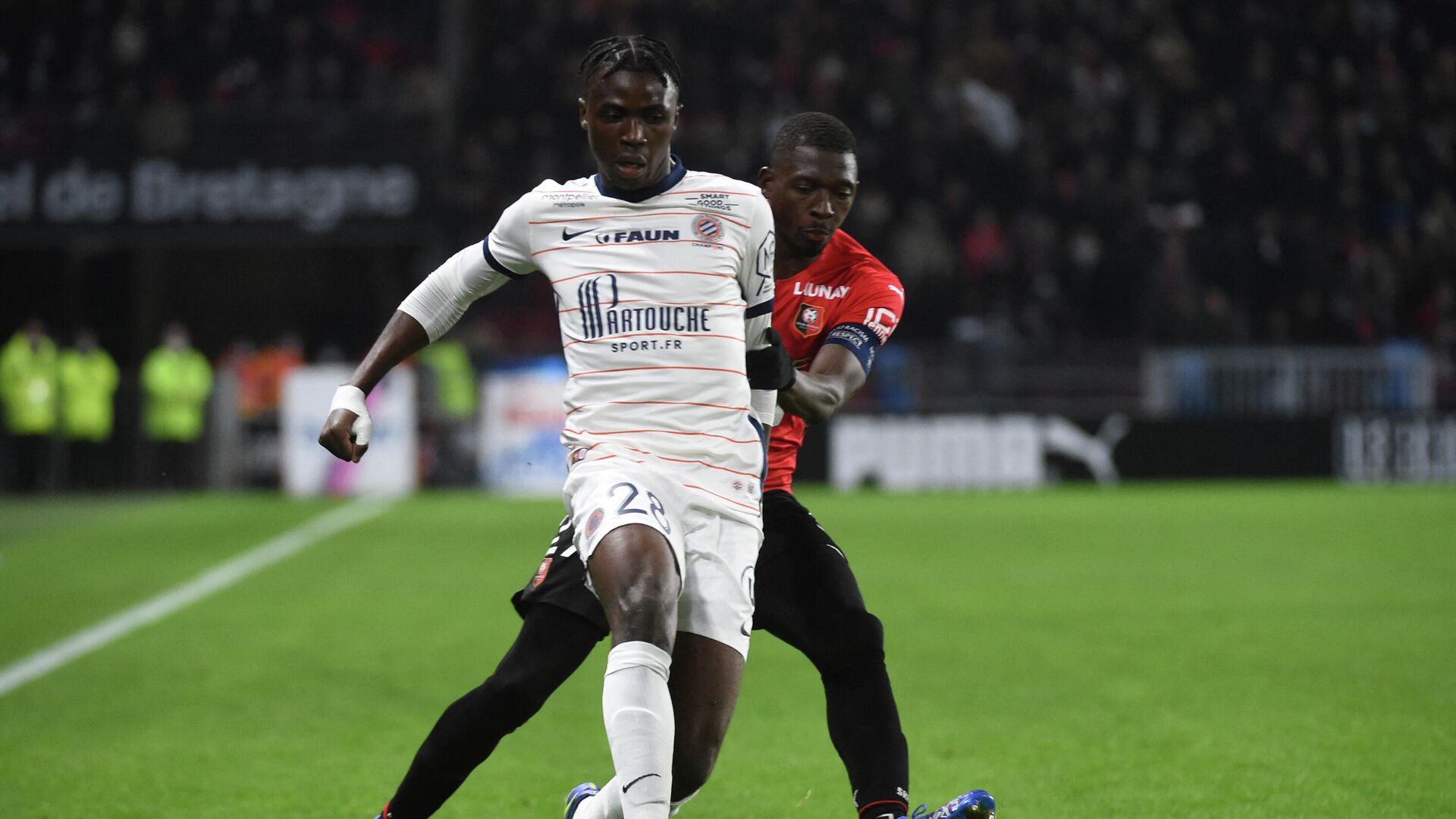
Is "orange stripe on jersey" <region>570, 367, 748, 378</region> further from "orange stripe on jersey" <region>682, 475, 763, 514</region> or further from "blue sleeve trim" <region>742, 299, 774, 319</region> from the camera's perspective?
"orange stripe on jersey" <region>682, 475, 763, 514</region>

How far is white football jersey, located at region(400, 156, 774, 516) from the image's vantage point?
3.75 m

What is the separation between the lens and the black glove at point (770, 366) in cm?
384

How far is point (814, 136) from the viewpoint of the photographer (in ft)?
13.7

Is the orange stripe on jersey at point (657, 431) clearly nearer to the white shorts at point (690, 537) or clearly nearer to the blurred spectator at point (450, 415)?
the white shorts at point (690, 537)

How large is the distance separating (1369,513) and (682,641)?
40.9 ft

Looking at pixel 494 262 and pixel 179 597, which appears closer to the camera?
pixel 494 262

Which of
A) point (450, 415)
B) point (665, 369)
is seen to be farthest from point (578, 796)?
point (450, 415)

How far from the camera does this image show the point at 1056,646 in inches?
311

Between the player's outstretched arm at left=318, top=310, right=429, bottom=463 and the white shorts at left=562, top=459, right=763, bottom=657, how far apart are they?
0.52m

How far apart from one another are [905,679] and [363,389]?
3.73m

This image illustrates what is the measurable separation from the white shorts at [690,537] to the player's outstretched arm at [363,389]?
1.70 ft

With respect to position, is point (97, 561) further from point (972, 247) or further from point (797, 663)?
point (972, 247)

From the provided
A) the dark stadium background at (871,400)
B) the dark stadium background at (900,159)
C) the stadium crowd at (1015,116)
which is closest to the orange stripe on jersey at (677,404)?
the dark stadium background at (871,400)

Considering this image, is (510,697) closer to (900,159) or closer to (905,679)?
(905,679)
